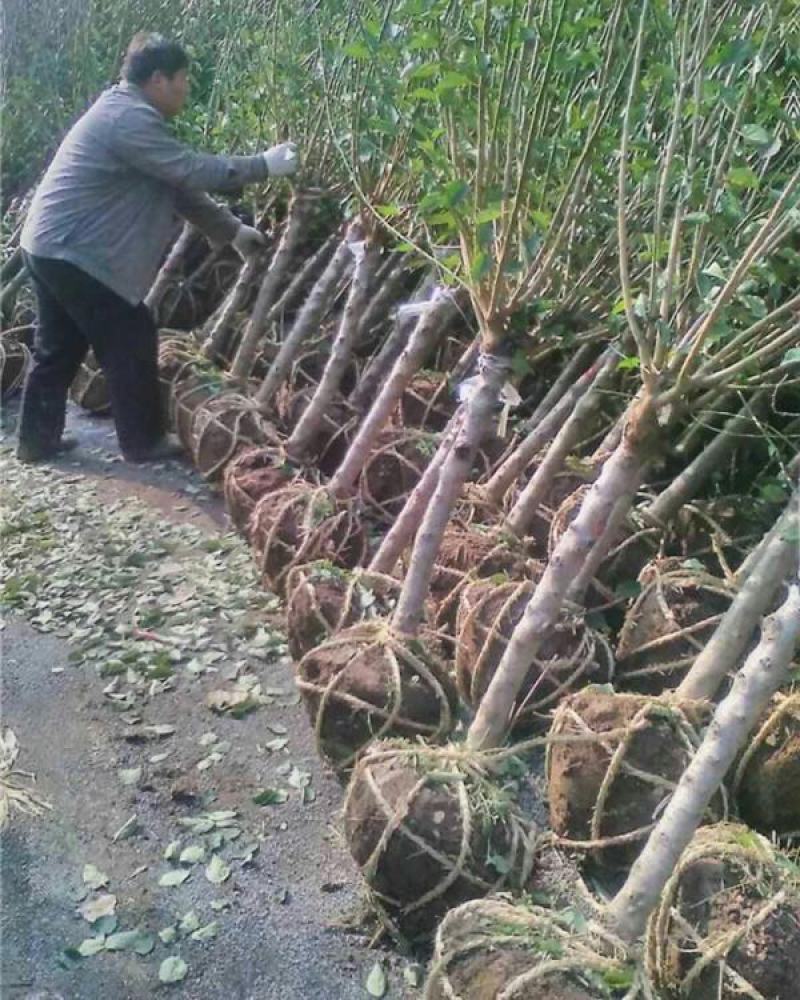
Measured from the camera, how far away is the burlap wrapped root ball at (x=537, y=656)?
11.1 ft

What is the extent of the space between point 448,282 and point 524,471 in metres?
0.91

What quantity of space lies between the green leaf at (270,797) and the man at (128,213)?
2.95 meters

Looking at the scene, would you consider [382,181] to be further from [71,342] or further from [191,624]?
[71,342]

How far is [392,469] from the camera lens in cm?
473

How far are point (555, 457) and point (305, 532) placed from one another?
0.99 m

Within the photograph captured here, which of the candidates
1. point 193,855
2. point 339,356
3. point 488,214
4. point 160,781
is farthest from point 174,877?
point 339,356

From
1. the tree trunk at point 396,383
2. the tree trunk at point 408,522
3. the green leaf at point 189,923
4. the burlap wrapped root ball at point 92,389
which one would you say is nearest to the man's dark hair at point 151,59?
Answer: the burlap wrapped root ball at point 92,389

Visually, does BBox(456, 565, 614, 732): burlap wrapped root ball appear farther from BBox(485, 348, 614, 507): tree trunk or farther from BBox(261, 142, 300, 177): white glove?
BBox(261, 142, 300, 177): white glove

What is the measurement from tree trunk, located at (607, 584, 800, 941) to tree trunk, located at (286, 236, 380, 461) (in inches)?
111

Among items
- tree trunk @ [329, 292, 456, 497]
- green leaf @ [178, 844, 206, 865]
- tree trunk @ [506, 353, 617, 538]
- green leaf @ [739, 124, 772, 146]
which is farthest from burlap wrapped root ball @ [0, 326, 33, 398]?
green leaf @ [739, 124, 772, 146]

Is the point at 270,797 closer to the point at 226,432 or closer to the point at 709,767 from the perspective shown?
the point at 709,767

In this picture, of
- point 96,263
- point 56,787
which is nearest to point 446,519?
point 56,787

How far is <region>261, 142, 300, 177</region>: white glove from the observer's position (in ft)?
17.4

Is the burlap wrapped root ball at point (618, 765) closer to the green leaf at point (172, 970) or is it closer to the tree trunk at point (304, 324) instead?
the green leaf at point (172, 970)
